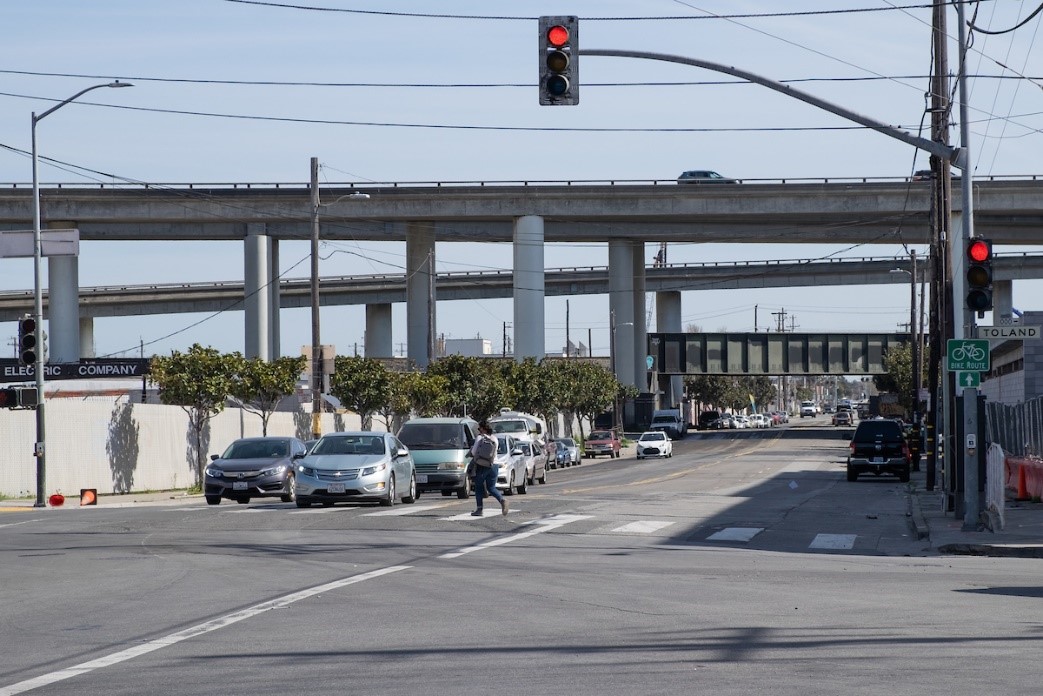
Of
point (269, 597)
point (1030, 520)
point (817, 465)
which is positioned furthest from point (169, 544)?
point (817, 465)

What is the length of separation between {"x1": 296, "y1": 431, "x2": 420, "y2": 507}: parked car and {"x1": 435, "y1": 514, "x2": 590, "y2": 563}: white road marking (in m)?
3.96

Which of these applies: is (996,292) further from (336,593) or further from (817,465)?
(336,593)

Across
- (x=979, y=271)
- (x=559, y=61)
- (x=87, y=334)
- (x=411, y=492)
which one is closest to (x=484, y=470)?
(x=411, y=492)

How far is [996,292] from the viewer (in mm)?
105750

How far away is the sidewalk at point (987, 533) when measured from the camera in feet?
66.0

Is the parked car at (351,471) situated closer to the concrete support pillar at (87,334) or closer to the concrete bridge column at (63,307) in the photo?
the concrete bridge column at (63,307)

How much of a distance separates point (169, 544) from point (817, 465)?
43697 mm

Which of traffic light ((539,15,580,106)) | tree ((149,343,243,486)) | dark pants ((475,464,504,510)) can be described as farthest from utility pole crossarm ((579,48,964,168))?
tree ((149,343,243,486))

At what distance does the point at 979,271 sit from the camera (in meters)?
21.9

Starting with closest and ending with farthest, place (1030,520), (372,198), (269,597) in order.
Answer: (269,597)
(1030,520)
(372,198)

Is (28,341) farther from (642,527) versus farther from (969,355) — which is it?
(969,355)

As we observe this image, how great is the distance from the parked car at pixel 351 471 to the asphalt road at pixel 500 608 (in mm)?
2048

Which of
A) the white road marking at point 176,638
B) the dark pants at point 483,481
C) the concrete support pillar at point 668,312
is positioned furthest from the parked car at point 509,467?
the concrete support pillar at point 668,312

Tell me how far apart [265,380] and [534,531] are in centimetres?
2417
